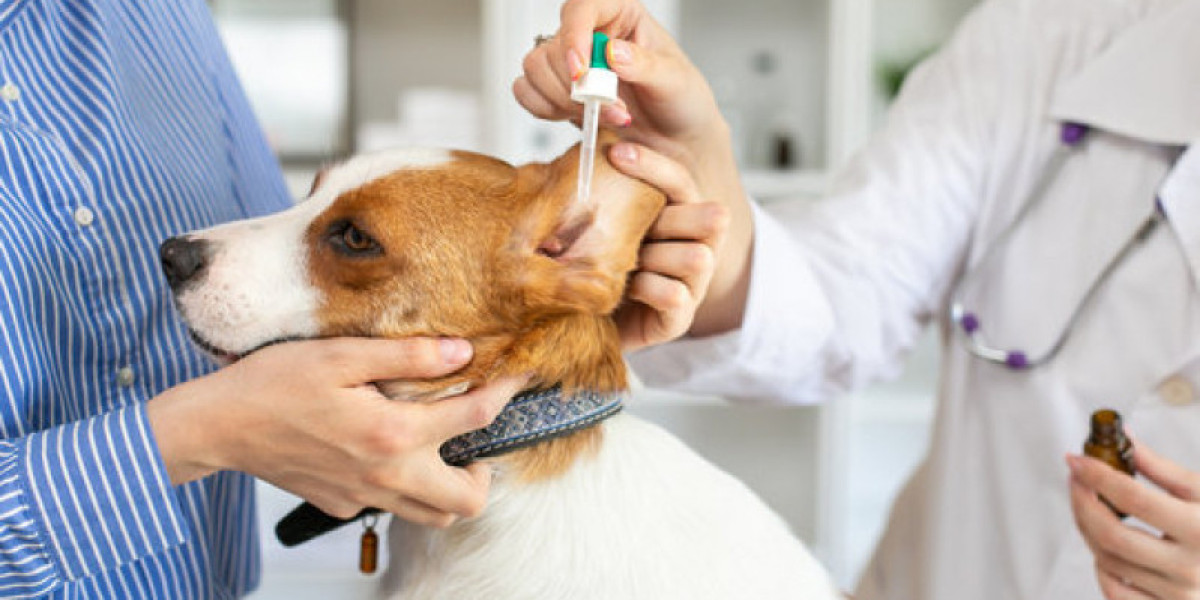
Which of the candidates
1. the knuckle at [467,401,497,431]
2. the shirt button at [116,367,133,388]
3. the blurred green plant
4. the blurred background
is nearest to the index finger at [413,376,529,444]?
the knuckle at [467,401,497,431]

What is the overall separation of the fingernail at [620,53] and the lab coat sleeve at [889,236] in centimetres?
44

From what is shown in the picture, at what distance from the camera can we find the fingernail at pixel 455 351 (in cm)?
81

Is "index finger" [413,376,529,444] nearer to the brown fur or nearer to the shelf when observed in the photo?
the brown fur

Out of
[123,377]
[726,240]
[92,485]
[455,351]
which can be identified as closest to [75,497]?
[92,485]

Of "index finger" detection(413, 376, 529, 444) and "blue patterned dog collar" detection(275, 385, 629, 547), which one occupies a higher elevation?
"index finger" detection(413, 376, 529, 444)

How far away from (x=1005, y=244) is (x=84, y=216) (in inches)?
40.3

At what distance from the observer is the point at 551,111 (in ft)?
3.32

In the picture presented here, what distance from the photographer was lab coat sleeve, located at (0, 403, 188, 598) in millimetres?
750

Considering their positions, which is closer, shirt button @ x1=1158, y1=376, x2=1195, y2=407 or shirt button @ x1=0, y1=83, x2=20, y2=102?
shirt button @ x1=0, y1=83, x2=20, y2=102

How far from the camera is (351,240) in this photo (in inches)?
34.3

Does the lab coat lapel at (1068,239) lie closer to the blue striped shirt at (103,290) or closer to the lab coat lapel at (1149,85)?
the lab coat lapel at (1149,85)

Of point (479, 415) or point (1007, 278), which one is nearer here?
point (479, 415)

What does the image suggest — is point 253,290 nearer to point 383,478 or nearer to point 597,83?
point 383,478

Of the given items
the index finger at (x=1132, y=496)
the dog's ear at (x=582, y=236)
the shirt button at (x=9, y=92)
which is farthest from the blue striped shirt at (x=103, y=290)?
the index finger at (x=1132, y=496)
